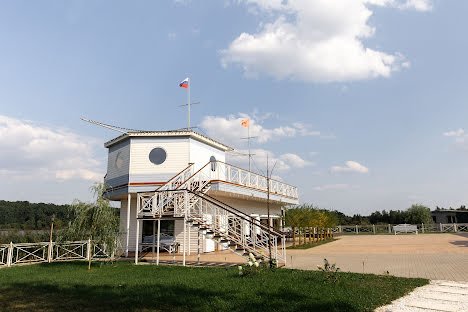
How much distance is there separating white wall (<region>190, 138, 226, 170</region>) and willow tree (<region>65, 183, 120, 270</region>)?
20.8 feet

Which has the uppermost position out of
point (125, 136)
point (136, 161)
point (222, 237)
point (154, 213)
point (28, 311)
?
point (125, 136)

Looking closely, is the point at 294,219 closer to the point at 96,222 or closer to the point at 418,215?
the point at 96,222

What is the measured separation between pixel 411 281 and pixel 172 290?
257 inches

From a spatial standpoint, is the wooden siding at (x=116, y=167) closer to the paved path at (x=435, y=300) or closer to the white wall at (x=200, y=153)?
the white wall at (x=200, y=153)

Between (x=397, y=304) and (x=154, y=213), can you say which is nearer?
(x=397, y=304)

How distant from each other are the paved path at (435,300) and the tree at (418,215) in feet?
115

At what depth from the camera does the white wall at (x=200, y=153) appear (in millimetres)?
18375

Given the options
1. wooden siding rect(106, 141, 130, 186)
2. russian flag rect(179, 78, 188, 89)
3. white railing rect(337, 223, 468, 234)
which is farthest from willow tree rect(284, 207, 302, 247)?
white railing rect(337, 223, 468, 234)

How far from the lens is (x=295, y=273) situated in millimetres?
9648

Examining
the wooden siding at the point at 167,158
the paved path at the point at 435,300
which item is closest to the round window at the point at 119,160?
the wooden siding at the point at 167,158

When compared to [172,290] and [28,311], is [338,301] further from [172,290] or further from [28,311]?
[28,311]

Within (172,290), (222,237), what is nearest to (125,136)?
(222,237)

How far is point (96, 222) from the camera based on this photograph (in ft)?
41.5

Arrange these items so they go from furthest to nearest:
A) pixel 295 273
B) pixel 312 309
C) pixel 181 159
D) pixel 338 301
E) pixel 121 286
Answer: pixel 181 159
pixel 295 273
pixel 121 286
pixel 338 301
pixel 312 309
